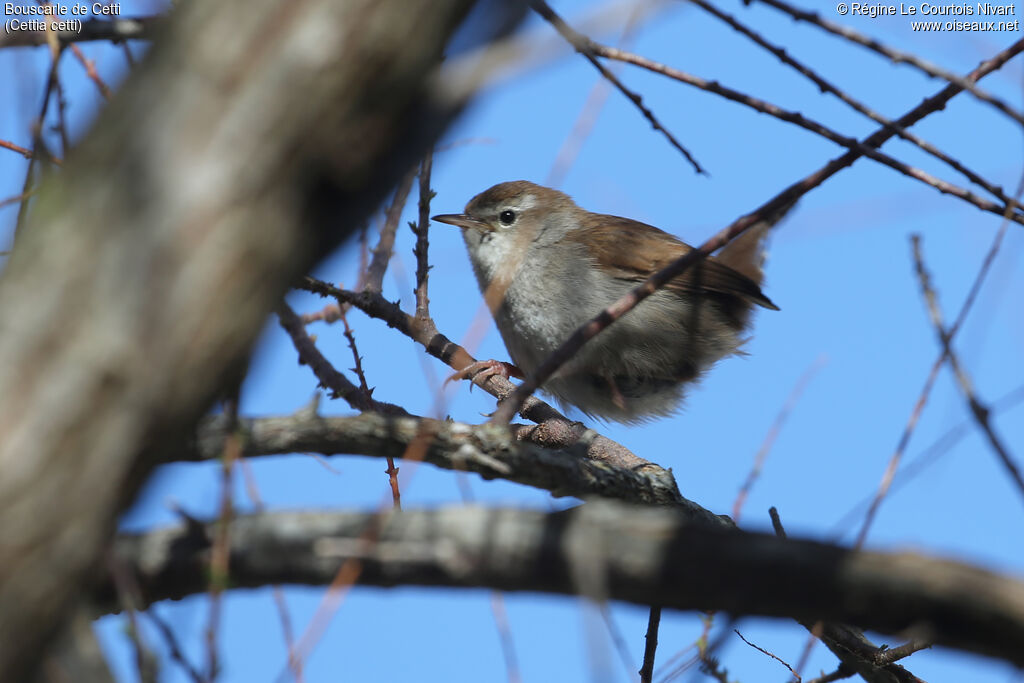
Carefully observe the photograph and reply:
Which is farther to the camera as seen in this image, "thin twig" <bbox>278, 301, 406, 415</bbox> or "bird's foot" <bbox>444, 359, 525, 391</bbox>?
"bird's foot" <bbox>444, 359, 525, 391</bbox>

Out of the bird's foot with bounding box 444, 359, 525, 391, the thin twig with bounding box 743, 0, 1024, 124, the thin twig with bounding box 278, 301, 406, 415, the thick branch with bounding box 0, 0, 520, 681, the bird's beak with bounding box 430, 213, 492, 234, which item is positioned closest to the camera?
the thick branch with bounding box 0, 0, 520, 681

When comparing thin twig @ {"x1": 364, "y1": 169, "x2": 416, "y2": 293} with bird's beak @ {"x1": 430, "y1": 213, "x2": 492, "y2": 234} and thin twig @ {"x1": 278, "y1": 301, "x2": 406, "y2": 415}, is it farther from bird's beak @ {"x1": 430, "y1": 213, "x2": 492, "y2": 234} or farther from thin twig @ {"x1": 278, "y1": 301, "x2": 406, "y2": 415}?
bird's beak @ {"x1": 430, "y1": 213, "x2": 492, "y2": 234}

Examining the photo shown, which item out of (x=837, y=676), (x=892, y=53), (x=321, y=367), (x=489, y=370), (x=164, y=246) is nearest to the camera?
(x=164, y=246)

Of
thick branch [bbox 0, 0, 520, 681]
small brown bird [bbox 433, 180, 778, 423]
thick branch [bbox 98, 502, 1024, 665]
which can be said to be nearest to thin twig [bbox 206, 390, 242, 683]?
thick branch [bbox 98, 502, 1024, 665]

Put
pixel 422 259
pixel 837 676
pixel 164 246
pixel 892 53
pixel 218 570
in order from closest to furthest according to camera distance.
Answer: pixel 164 246, pixel 218 570, pixel 892 53, pixel 837 676, pixel 422 259

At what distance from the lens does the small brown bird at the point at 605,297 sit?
5.27m

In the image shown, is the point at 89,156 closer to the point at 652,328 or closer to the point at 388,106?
the point at 388,106

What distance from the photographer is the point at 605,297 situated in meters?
5.45

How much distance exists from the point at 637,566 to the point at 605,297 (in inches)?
159

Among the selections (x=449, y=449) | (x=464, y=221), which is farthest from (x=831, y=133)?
(x=464, y=221)

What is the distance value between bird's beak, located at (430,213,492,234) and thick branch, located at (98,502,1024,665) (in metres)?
4.66

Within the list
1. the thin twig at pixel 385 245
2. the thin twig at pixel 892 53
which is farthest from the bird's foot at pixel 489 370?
the thin twig at pixel 892 53

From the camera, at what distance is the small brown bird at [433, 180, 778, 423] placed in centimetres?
527

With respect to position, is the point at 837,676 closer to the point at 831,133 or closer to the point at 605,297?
the point at 831,133
